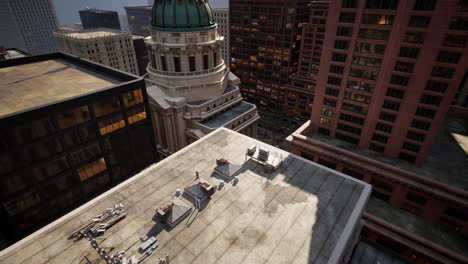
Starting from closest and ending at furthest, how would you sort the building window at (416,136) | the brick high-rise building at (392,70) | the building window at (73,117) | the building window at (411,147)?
the building window at (73,117), the brick high-rise building at (392,70), the building window at (416,136), the building window at (411,147)

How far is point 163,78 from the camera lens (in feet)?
232

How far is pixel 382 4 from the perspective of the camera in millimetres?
42250

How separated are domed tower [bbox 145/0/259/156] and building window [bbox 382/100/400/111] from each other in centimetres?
3756

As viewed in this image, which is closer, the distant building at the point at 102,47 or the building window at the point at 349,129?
the building window at the point at 349,129

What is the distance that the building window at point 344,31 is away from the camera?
46.4 metres

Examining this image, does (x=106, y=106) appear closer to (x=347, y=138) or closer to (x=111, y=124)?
(x=111, y=124)

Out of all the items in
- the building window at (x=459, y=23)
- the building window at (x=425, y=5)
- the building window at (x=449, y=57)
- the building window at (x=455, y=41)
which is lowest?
the building window at (x=449, y=57)

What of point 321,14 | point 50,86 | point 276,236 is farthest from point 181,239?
A: point 321,14

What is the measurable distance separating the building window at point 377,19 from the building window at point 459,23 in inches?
328

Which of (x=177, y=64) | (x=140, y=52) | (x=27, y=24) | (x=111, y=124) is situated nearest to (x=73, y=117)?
(x=111, y=124)

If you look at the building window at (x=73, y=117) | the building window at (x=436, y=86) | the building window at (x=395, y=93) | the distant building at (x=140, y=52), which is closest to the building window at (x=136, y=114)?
the building window at (x=73, y=117)

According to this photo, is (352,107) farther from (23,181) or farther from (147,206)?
(23,181)

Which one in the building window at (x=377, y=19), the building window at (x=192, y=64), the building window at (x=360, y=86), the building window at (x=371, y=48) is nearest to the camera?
the building window at (x=377, y=19)

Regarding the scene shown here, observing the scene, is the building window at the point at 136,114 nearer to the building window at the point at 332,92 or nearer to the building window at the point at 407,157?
the building window at the point at 332,92
